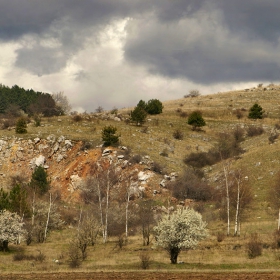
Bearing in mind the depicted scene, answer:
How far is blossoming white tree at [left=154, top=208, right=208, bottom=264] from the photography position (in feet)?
115

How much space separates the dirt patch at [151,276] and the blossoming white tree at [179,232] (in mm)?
4653

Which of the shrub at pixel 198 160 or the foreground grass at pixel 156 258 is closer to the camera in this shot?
the foreground grass at pixel 156 258

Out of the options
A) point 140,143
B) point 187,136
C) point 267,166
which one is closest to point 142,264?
point 267,166

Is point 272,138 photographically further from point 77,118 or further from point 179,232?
point 179,232

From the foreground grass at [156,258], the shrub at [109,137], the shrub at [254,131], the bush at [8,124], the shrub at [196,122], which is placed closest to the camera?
the foreground grass at [156,258]

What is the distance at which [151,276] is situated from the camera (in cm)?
2884

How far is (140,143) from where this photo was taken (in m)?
82.8

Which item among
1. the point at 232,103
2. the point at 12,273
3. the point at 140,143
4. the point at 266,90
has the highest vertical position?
the point at 266,90

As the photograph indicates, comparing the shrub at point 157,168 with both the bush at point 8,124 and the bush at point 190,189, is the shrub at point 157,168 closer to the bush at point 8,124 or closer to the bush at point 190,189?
the bush at point 190,189

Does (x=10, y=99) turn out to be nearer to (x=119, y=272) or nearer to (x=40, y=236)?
(x=40, y=236)

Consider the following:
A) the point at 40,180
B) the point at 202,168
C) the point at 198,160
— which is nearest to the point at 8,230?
the point at 40,180

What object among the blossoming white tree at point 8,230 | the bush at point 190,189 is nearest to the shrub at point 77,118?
the bush at point 190,189

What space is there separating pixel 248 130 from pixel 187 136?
14.2 m

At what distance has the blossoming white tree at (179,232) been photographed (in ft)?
115
